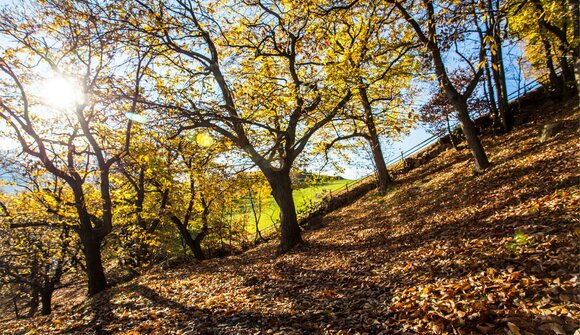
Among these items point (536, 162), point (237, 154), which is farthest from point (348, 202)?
point (536, 162)

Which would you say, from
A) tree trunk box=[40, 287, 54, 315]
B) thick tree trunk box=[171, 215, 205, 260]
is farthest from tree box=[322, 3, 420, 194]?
tree trunk box=[40, 287, 54, 315]

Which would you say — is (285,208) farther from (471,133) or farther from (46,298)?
(46,298)

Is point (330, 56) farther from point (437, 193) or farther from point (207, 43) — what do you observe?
point (437, 193)

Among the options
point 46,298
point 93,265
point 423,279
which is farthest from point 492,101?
point 46,298

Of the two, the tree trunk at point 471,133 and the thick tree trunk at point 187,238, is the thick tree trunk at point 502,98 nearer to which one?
the tree trunk at point 471,133

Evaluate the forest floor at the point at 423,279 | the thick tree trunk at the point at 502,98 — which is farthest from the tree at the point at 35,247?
the thick tree trunk at the point at 502,98

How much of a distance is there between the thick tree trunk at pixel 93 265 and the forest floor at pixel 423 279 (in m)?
2.55

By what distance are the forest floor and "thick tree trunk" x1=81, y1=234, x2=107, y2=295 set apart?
8.35ft

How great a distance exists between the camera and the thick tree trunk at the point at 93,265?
11.5m

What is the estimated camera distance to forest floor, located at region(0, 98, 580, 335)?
3.87 m

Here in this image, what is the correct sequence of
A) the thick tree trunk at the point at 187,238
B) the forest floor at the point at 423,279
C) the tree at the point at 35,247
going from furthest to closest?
the thick tree trunk at the point at 187,238
the tree at the point at 35,247
the forest floor at the point at 423,279

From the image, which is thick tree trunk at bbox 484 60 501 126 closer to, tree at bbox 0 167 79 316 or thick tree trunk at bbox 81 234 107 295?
thick tree trunk at bbox 81 234 107 295

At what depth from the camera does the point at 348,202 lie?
72.9 ft

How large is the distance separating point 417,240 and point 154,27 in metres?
10.3
